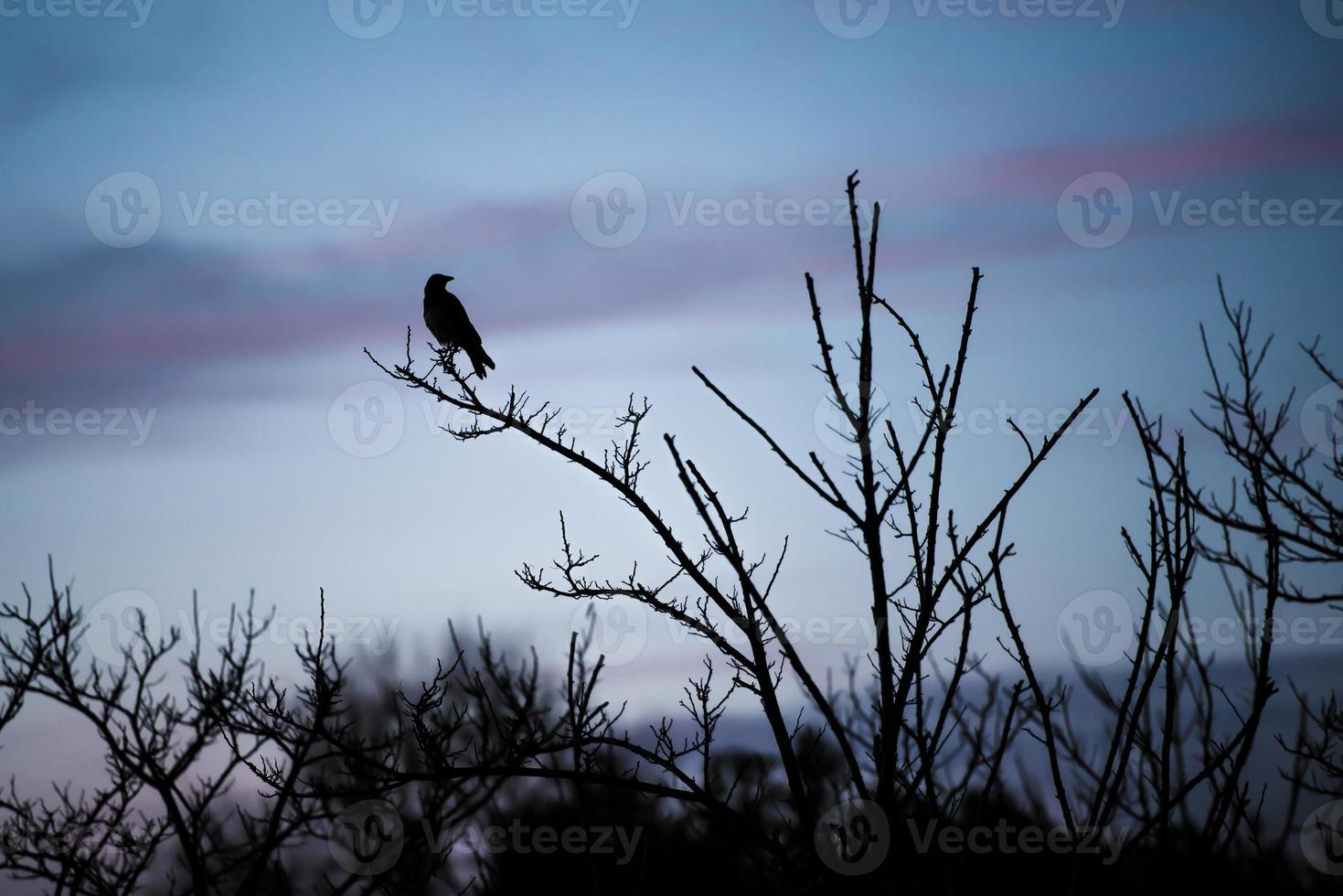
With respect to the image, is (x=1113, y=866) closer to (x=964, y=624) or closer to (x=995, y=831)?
(x=995, y=831)

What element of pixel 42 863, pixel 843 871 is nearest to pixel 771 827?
pixel 843 871

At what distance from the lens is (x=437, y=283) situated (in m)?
13.1

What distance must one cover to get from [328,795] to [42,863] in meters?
5.99

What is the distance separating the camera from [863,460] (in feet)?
→ 11.9

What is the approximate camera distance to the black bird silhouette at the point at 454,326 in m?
11.6

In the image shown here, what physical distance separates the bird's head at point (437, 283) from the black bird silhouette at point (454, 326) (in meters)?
0.46

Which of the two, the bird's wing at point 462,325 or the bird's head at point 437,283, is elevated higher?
the bird's head at point 437,283

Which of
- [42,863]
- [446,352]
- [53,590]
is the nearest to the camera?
[446,352]

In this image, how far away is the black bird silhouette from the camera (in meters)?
11.6

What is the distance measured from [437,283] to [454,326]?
5.74ft

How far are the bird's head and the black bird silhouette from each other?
463 mm

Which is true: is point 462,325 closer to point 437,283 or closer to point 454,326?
point 454,326

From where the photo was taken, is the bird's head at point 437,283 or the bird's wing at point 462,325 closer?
the bird's wing at point 462,325

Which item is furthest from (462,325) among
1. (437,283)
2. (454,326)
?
(437,283)
